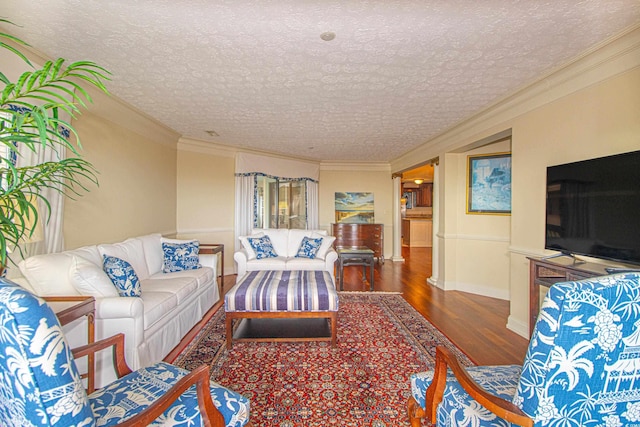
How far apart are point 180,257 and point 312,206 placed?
12.4 ft

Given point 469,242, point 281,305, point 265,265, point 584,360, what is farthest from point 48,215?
point 469,242

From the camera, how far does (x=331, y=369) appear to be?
2311mm

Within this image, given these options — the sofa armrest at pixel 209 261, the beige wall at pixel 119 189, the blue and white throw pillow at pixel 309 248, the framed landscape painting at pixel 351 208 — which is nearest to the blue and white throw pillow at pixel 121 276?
the beige wall at pixel 119 189

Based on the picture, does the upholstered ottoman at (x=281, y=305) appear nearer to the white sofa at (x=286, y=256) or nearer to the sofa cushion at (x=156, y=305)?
the sofa cushion at (x=156, y=305)

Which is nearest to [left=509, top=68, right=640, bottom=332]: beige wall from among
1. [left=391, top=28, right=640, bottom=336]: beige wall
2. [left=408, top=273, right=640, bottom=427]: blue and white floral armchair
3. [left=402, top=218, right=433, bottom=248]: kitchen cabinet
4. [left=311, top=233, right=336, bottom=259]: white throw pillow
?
[left=391, top=28, right=640, bottom=336]: beige wall

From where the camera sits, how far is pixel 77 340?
2.09m

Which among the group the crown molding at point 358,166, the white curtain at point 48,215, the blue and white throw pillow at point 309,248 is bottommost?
the blue and white throw pillow at point 309,248

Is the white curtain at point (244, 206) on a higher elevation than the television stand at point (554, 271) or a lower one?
higher

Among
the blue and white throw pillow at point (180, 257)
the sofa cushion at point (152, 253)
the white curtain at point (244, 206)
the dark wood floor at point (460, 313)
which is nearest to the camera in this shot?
the dark wood floor at point (460, 313)

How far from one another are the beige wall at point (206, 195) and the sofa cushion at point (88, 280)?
3022 millimetres

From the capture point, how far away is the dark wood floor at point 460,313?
2.61m

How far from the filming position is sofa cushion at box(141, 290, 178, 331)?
230 centimetres

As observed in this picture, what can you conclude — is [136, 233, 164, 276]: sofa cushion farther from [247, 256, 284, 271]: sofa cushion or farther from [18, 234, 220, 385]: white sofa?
[247, 256, 284, 271]: sofa cushion

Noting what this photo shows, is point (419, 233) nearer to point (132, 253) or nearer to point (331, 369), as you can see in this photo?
point (331, 369)
